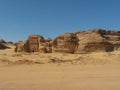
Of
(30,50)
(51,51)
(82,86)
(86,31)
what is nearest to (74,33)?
(86,31)

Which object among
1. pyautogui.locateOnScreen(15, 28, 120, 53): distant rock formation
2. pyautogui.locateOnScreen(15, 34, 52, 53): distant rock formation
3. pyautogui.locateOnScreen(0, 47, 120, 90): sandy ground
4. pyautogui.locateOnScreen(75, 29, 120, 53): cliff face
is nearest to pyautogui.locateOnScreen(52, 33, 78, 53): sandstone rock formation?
pyautogui.locateOnScreen(15, 28, 120, 53): distant rock formation

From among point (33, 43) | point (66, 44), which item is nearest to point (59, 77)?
point (66, 44)

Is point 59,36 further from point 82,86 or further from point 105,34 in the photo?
point 82,86

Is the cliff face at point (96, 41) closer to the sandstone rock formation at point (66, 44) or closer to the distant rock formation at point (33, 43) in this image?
the sandstone rock formation at point (66, 44)

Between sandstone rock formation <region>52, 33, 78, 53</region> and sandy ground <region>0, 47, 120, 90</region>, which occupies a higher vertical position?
sandstone rock formation <region>52, 33, 78, 53</region>

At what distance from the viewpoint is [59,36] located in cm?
3036

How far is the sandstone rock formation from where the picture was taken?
29.3 m

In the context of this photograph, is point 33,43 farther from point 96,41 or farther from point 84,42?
point 96,41

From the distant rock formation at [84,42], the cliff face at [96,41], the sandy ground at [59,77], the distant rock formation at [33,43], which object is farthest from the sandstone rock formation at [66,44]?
the sandy ground at [59,77]

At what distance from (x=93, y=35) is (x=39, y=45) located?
302 inches

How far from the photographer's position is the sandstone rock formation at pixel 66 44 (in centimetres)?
2931

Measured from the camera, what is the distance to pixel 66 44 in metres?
29.4

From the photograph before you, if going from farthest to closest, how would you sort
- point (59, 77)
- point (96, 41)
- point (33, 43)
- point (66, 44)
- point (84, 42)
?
point (33, 43) → point (66, 44) → point (84, 42) → point (96, 41) → point (59, 77)

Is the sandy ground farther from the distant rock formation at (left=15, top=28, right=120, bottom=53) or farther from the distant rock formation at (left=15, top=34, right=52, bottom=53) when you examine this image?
the distant rock formation at (left=15, top=34, right=52, bottom=53)
